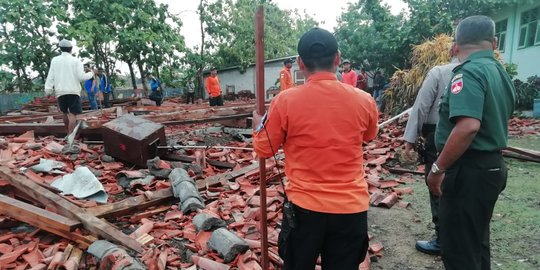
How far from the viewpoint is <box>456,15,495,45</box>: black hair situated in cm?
209

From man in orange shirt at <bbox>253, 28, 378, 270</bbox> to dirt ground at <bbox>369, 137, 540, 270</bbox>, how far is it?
4.92 ft

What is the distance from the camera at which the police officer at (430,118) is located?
3154mm

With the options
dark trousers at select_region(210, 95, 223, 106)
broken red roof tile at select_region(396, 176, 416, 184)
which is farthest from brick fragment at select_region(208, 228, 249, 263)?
dark trousers at select_region(210, 95, 223, 106)

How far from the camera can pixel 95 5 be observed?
621 inches

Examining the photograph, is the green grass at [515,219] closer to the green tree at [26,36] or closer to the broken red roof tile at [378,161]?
the broken red roof tile at [378,161]

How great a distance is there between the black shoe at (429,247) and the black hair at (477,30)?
81.5 inches

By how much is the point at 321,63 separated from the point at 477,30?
108cm

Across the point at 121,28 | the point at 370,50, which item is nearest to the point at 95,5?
the point at 121,28

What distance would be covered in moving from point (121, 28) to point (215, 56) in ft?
27.3

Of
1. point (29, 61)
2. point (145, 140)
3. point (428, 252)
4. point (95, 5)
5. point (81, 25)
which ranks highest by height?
point (95, 5)

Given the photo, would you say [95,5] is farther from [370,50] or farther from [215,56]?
[370,50]

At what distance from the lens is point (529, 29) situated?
12805 mm

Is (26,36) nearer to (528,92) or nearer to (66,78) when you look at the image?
(66,78)

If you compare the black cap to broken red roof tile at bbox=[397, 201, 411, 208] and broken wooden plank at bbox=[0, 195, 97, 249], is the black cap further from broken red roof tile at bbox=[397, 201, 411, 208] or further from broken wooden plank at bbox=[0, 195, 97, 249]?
broken red roof tile at bbox=[397, 201, 411, 208]
